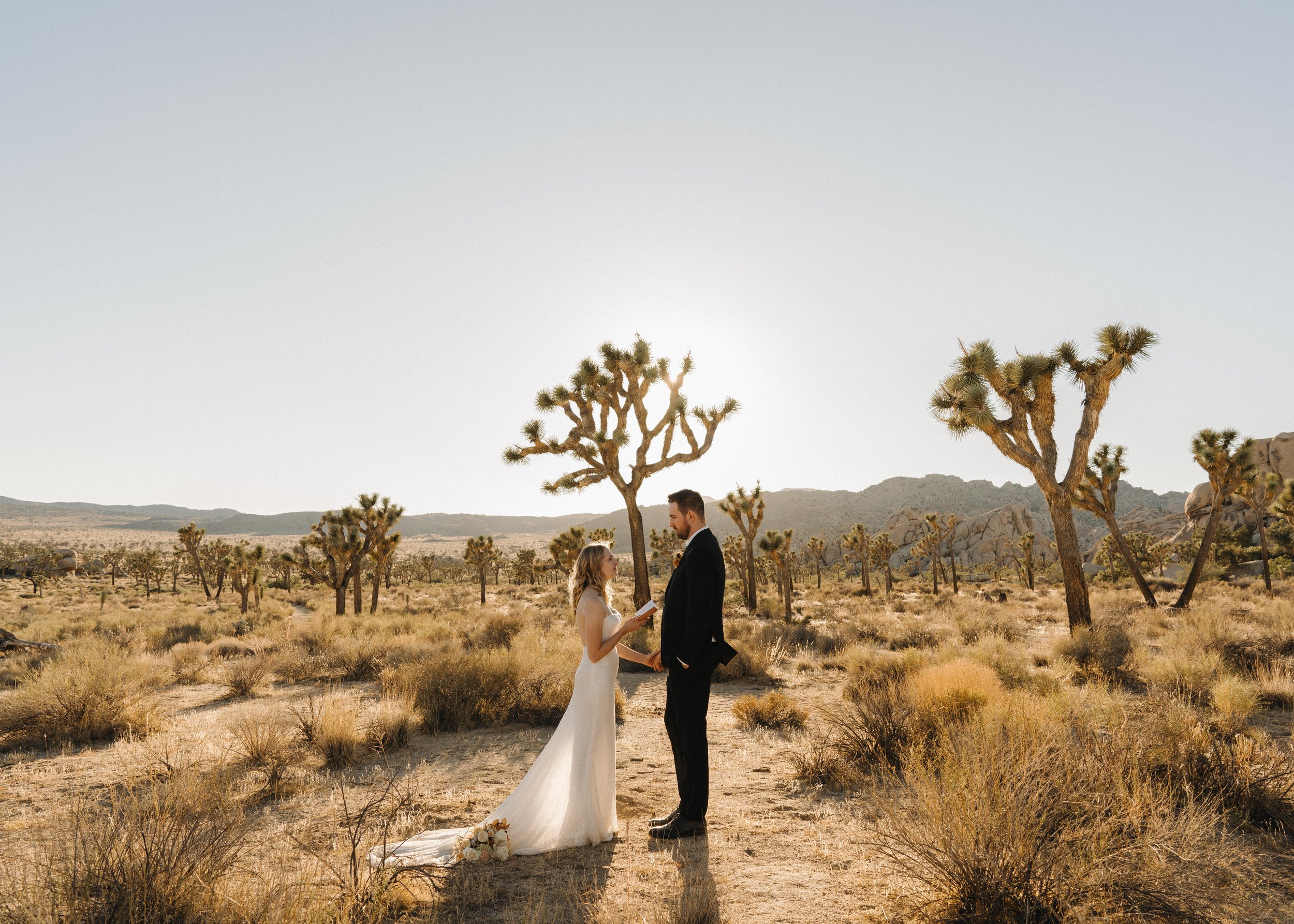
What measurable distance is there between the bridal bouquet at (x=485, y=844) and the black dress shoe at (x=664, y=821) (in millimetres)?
1107

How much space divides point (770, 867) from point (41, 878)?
404 centimetres

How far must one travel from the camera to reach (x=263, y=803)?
5.70 metres

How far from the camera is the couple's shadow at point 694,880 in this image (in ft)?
11.7

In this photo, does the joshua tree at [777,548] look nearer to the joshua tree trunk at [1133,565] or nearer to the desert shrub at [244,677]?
the joshua tree trunk at [1133,565]

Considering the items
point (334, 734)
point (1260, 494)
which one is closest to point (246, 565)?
point (334, 734)

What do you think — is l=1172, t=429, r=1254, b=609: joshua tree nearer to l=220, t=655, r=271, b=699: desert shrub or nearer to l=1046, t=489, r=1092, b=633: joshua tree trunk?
l=1046, t=489, r=1092, b=633: joshua tree trunk

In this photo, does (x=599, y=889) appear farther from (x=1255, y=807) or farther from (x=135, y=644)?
(x=135, y=644)

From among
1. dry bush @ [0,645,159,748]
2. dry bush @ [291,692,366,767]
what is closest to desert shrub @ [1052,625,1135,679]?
dry bush @ [291,692,366,767]

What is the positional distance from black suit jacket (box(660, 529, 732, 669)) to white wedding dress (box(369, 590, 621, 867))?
0.43m

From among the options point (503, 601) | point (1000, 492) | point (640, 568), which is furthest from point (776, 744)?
point (1000, 492)

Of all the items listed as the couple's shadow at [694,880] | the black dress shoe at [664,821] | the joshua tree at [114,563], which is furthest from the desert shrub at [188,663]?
the joshua tree at [114,563]

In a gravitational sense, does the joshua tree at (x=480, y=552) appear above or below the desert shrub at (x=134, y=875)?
below

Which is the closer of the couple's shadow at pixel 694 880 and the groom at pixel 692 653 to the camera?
the couple's shadow at pixel 694 880

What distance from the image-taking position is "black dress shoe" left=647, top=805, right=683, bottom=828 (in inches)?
197
